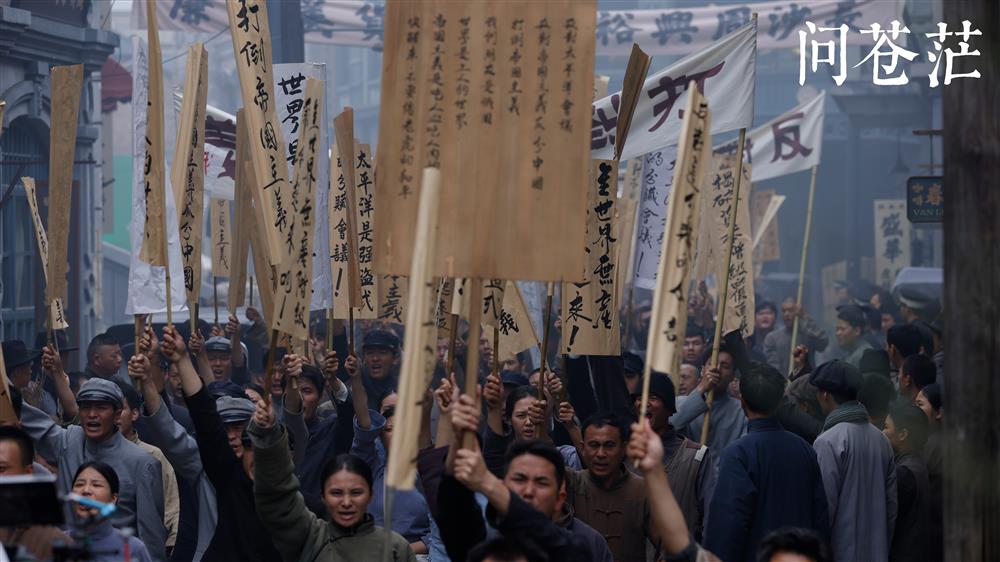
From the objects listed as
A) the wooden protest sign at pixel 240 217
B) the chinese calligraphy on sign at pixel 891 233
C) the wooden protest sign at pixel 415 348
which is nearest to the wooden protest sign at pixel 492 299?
the wooden protest sign at pixel 240 217

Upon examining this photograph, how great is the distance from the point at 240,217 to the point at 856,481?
13.0 ft

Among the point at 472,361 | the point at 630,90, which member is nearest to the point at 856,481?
the point at 630,90

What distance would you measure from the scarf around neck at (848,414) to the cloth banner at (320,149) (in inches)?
115

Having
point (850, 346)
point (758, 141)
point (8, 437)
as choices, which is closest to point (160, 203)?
point (8, 437)

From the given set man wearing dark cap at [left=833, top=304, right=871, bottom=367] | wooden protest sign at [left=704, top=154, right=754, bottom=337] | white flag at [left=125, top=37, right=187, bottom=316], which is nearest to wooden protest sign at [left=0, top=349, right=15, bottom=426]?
white flag at [left=125, top=37, right=187, bottom=316]

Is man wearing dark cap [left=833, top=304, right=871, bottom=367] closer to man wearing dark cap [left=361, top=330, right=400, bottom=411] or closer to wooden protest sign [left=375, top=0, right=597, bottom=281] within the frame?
man wearing dark cap [left=361, top=330, right=400, bottom=411]

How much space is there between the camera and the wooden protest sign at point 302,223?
19.5 feet

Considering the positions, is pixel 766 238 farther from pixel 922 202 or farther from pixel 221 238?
Result: pixel 221 238

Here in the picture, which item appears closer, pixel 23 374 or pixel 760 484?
pixel 760 484

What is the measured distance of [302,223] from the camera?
5.98 metres

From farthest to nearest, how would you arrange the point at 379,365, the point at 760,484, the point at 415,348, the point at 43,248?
the point at 379,365, the point at 43,248, the point at 760,484, the point at 415,348

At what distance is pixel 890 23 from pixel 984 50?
2011 cm

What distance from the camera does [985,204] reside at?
5258 mm

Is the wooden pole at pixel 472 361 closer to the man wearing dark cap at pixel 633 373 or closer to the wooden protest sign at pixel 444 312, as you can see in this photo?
the wooden protest sign at pixel 444 312
